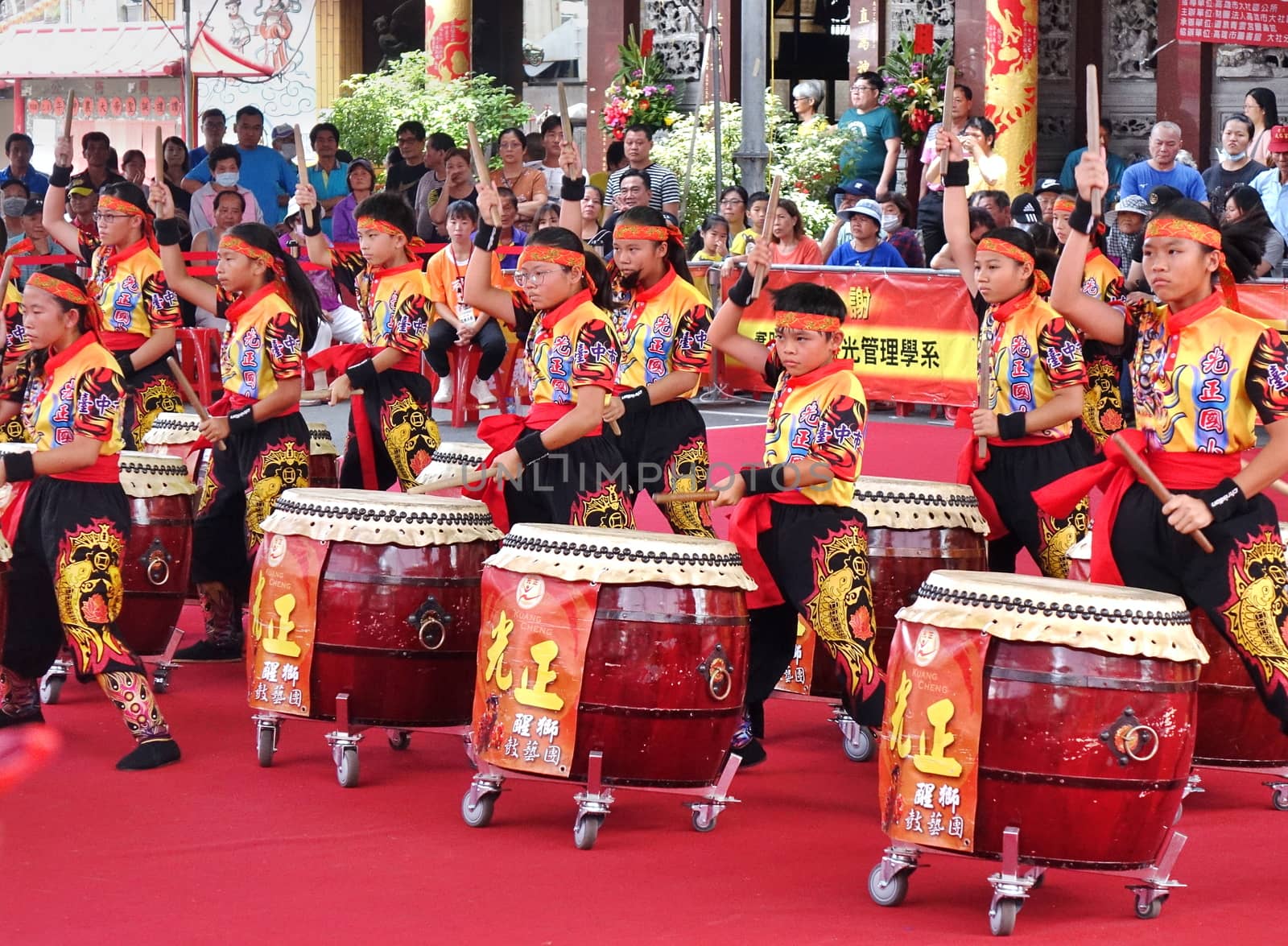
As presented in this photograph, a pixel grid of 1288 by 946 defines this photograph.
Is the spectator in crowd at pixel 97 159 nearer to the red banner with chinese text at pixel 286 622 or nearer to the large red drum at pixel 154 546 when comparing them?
the large red drum at pixel 154 546

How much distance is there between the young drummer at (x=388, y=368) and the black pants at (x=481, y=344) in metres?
0.04

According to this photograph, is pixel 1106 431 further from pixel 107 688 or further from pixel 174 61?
pixel 174 61

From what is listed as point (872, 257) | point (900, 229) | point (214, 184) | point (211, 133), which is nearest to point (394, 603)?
point (872, 257)

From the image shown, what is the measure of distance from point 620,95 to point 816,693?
35.1 ft

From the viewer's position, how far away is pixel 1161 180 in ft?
33.3

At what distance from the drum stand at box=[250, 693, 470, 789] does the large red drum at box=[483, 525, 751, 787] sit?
0.69 meters

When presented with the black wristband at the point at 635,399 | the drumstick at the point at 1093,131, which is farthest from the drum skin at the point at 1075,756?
the black wristband at the point at 635,399

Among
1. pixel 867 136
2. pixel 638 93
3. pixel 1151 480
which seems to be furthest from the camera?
pixel 638 93

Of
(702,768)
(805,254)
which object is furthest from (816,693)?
(805,254)

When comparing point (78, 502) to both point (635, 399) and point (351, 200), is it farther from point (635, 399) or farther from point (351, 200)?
point (351, 200)

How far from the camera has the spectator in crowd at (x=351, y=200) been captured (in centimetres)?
1173

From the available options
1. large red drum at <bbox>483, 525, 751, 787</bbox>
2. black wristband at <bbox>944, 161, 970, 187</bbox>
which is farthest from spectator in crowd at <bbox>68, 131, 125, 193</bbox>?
large red drum at <bbox>483, 525, 751, 787</bbox>

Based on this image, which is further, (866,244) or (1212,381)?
(866,244)

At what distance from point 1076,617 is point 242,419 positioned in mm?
2993
